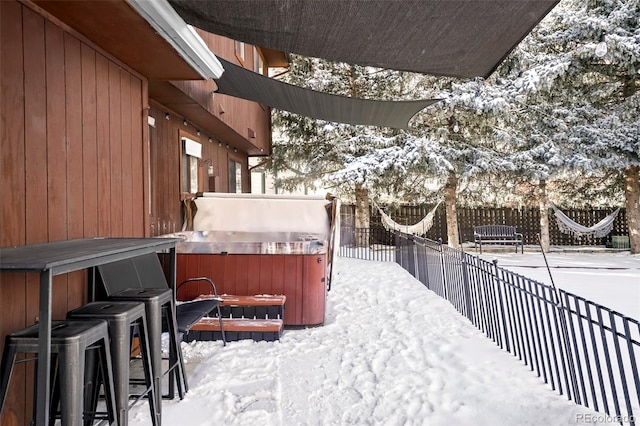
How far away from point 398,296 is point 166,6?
14.5ft

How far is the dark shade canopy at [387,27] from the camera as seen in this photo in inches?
80.2

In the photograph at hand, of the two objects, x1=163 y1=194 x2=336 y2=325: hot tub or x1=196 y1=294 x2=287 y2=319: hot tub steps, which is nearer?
x1=196 y1=294 x2=287 y2=319: hot tub steps

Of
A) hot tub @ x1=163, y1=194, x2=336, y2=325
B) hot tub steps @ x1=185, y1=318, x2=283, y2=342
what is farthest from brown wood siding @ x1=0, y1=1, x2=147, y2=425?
hot tub @ x1=163, y1=194, x2=336, y2=325

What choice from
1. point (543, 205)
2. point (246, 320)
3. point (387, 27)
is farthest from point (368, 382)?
point (543, 205)

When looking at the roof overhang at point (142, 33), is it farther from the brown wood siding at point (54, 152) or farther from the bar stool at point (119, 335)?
the bar stool at point (119, 335)

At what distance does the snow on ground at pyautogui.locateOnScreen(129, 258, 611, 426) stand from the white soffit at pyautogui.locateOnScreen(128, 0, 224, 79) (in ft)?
7.09

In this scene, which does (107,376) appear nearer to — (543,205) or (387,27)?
(387,27)

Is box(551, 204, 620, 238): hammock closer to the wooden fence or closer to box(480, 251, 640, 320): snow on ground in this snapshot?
box(480, 251, 640, 320): snow on ground

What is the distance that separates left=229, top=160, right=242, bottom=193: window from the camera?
8922 millimetres

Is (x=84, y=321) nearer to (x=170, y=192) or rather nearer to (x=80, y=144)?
(x=80, y=144)

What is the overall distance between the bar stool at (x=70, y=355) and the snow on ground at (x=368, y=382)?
776mm

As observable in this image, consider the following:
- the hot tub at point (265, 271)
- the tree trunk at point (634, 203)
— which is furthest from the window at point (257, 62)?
the tree trunk at point (634, 203)

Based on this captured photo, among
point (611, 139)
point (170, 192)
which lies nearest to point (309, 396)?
point (170, 192)

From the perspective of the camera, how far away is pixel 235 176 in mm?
9430
